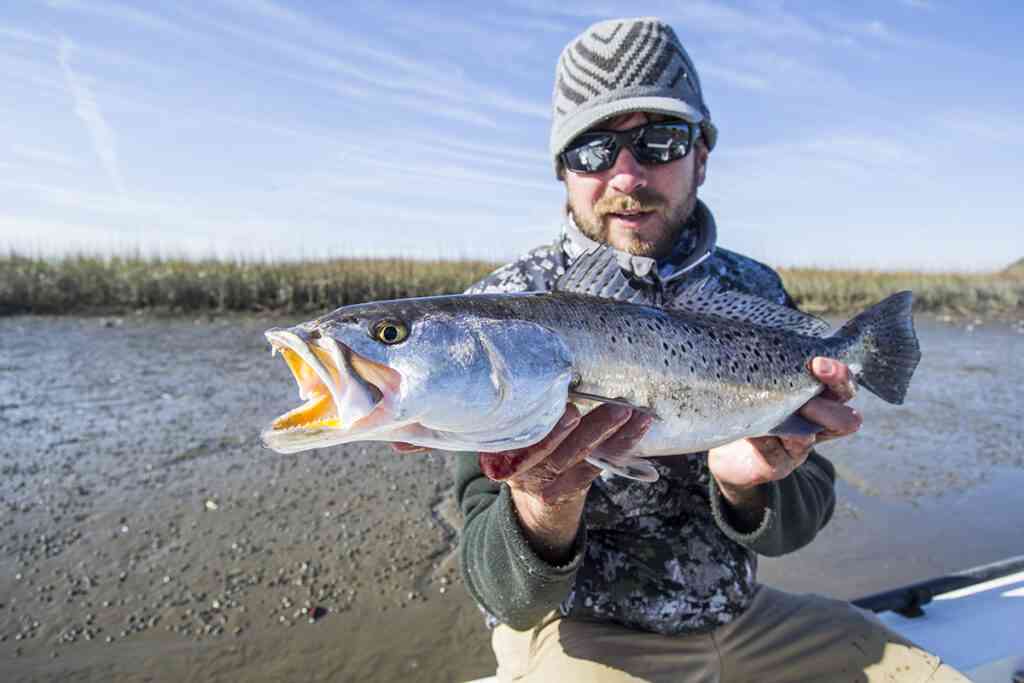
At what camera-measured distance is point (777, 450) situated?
2520 millimetres

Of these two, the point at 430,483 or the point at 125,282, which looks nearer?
the point at 430,483

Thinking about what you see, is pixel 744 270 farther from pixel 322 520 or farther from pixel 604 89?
pixel 322 520

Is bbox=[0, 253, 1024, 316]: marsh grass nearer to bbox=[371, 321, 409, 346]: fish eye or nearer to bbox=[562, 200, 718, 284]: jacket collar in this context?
bbox=[562, 200, 718, 284]: jacket collar

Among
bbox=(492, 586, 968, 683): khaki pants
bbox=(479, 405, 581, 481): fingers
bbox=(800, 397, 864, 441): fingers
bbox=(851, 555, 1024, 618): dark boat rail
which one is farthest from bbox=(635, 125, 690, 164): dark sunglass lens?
bbox=(851, 555, 1024, 618): dark boat rail

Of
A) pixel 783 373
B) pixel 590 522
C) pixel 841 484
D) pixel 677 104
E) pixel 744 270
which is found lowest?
pixel 841 484

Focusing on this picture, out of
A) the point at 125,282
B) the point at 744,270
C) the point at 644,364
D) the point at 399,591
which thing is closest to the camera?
the point at 644,364

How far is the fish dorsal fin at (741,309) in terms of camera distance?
2469 millimetres

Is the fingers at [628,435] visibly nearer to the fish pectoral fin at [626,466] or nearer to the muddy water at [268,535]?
the fish pectoral fin at [626,466]

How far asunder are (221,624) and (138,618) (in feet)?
1.73

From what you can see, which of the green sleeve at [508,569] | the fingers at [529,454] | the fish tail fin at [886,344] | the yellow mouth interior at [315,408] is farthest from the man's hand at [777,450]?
the yellow mouth interior at [315,408]

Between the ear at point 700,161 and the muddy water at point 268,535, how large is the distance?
120 inches

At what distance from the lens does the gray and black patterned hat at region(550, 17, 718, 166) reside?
3041 mm

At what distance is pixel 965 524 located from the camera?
17.7 feet

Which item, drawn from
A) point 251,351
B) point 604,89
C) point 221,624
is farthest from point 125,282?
point 604,89
